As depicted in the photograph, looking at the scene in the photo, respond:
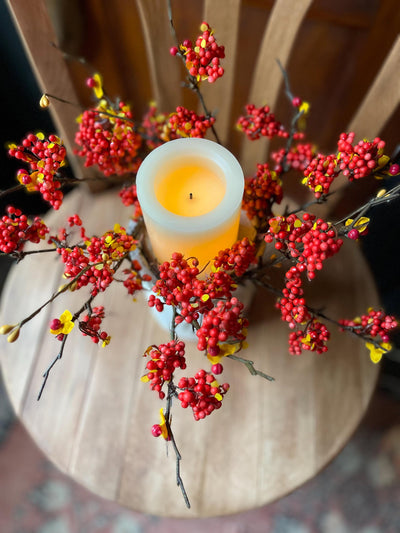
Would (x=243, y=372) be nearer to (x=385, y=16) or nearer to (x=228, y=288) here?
(x=228, y=288)

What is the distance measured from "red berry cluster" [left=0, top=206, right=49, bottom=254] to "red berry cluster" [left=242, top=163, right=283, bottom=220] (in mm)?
207

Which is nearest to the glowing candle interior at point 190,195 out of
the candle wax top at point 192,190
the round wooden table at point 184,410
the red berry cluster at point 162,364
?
the candle wax top at point 192,190

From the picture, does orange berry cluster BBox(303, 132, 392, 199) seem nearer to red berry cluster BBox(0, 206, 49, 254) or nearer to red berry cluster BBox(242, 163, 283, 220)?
red berry cluster BBox(242, 163, 283, 220)

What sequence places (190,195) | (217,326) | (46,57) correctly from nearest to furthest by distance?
(217,326), (190,195), (46,57)

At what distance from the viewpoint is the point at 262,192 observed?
477mm

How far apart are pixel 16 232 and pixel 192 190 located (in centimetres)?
18

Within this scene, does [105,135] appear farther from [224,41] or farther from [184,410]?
[184,410]

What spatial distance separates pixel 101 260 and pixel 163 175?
118 mm

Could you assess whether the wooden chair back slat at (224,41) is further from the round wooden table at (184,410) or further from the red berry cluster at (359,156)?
the round wooden table at (184,410)

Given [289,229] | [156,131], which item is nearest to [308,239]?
[289,229]

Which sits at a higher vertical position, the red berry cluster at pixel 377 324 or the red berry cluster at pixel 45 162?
the red berry cluster at pixel 45 162

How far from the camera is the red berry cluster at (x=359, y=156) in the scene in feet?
1.26

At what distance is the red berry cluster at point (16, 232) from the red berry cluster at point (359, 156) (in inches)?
10.6

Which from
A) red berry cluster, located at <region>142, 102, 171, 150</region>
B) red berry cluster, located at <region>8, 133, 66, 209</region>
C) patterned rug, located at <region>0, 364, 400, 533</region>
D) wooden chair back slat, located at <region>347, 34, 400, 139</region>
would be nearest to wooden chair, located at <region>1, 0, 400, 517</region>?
wooden chair back slat, located at <region>347, 34, 400, 139</region>
